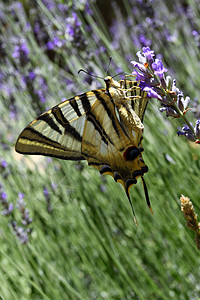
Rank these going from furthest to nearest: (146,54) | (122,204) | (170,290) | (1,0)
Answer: (1,0) → (122,204) → (170,290) → (146,54)

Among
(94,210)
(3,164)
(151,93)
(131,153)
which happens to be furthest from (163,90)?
(3,164)

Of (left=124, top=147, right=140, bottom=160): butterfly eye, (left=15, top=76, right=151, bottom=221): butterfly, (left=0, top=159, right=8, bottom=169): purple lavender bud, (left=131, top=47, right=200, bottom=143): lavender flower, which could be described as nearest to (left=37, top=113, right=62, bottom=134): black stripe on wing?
(left=15, top=76, right=151, bottom=221): butterfly

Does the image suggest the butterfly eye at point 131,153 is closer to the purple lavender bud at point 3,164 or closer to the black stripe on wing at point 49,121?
the black stripe on wing at point 49,121

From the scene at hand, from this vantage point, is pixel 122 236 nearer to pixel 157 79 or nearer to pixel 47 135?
pixel 47 135

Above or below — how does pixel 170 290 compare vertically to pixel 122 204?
below

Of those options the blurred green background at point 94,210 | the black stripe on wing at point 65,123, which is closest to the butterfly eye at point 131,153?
the black stripe on wing at point 65,123

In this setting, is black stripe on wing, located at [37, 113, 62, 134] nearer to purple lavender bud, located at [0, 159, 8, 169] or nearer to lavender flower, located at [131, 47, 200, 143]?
lavender flower, located at [131, 47, 200, 143]

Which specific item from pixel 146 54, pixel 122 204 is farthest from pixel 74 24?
pixel 122 204

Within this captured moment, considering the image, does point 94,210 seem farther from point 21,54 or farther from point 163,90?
point 163,90
